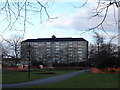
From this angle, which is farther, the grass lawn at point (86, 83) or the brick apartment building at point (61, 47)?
the brick apartment building at point (61, 47)

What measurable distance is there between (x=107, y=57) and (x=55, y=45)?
88.4 metres

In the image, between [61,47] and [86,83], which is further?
[61,47]

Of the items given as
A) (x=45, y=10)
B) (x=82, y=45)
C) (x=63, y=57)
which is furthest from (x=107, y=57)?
(x=82, y=45)

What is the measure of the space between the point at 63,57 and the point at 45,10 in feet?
295

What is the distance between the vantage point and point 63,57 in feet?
311

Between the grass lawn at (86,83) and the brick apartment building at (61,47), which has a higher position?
the brick apartment building at (61,47)

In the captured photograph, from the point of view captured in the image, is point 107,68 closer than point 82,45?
Yes

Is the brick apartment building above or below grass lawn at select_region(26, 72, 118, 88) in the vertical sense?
above

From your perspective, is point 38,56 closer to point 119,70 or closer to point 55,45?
point 55,45

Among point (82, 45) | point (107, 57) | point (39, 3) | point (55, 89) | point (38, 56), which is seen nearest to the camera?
point (39, 3)

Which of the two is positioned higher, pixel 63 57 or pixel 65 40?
pixel 65 40

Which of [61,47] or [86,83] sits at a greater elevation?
[61,47]

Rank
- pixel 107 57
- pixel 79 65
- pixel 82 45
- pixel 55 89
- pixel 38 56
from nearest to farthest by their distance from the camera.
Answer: pixel 55 89
pixel 107 57
pixel 79 65
pixel 38 56
pixel 82 45

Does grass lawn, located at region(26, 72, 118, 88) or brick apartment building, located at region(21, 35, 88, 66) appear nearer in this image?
grass lawn, located at region(26, 72, 118, 88)
